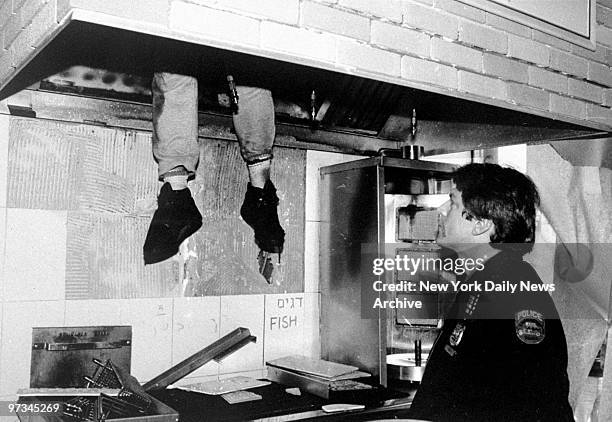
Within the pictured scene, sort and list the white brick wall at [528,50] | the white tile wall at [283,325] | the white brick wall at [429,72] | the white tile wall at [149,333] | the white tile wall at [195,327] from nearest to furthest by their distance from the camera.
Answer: the white brick wall at [429,72], the white brick wall at [528,50], the white tile wall at [149,333], the white tile wall at [195,327], the white tile wall at [283,325]

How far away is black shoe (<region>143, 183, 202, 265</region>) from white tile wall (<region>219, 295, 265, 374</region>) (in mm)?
715

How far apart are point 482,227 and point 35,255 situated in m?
1.87

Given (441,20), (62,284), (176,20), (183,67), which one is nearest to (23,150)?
(62,284)

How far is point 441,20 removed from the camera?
1626 millimetres

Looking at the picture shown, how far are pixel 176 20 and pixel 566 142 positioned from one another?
1.85m

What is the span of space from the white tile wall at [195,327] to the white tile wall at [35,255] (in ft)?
1.77

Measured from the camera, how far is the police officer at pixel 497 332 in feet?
6.77

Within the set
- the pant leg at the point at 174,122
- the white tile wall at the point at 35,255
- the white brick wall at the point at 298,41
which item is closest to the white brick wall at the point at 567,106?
the white brick wall at the point at 298,41

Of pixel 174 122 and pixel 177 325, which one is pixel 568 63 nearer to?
pixel 174 122

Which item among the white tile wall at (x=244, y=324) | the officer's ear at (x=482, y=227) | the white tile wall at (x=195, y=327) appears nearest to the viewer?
the officer's ear at (x=482, y=227)

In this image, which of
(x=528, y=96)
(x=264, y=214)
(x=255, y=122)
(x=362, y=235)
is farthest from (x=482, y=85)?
(x=362, y=235)

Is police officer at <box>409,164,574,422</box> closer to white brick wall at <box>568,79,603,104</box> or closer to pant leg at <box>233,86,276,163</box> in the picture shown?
white brick wall at <box>568,79,603,104</box>

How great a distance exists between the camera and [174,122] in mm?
2057

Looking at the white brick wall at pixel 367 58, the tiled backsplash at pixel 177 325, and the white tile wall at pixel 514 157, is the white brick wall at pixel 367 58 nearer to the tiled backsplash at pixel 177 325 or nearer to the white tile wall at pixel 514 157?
the tiled backsplash at pixel 177 325
